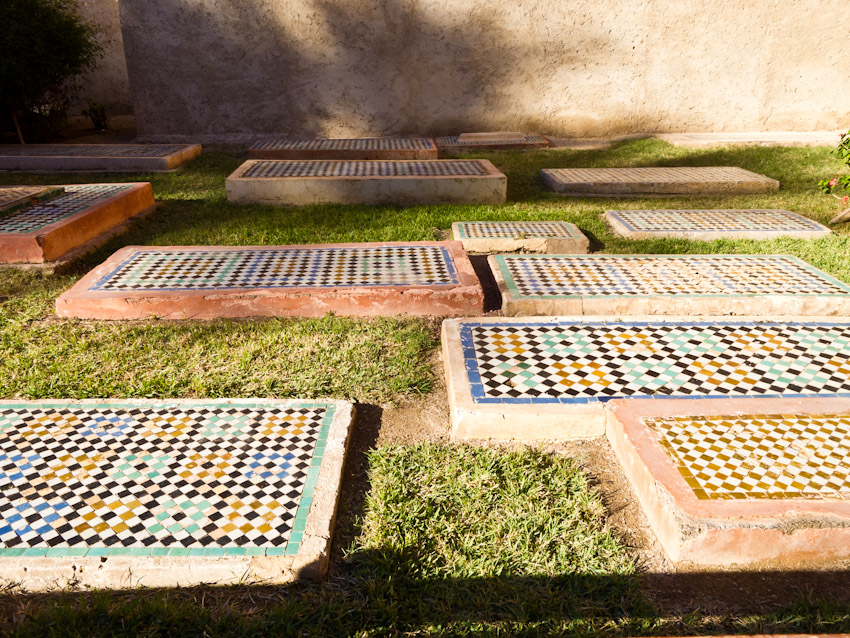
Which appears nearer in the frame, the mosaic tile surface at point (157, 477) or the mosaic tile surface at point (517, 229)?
the mosaic tile surface at point (157, 477)

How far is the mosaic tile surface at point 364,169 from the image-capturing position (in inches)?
203

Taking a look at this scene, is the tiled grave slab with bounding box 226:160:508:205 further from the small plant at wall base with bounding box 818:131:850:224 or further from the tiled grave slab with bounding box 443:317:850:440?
the tiled grave slab with bounding box 443:317:850:440

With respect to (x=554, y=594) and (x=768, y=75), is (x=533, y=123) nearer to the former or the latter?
(x=768, y=75)

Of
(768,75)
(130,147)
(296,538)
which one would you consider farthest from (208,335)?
(768,75)

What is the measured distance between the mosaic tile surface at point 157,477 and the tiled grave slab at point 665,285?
1.37 meters

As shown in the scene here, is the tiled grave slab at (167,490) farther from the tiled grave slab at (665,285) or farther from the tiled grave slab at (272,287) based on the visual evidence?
the tiled grave slab at (665,285)

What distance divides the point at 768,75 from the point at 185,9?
6.98 m

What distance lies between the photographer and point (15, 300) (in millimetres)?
3172

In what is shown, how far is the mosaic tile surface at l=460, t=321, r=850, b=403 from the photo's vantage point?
221 cm

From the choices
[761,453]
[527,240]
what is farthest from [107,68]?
[761,453]

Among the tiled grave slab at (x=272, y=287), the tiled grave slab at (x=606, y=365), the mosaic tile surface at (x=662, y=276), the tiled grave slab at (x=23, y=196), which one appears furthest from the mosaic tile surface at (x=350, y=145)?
the tiled grave slab at (x=606, y=365)

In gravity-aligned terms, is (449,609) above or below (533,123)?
below

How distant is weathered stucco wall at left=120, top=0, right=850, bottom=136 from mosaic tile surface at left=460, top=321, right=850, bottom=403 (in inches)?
227

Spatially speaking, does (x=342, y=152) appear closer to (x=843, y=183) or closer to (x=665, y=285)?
(x=665, y=285)
